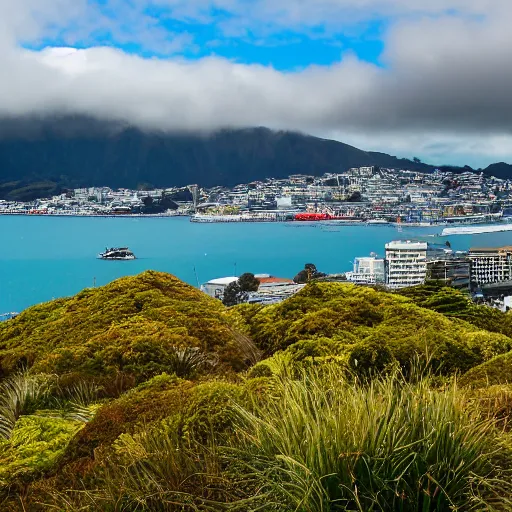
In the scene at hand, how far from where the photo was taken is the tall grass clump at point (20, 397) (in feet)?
10.7

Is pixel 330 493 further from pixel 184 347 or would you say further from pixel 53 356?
pixel 53 356

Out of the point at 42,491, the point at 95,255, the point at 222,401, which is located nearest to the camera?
the point at 42,491

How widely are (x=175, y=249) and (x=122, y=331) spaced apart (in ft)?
247

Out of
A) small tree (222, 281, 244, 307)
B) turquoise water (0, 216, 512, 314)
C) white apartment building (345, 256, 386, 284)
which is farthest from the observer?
turquoise water (0, 216, 512, 314)

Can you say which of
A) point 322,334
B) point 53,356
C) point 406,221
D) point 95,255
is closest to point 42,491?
point 53,356

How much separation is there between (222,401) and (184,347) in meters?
1.31

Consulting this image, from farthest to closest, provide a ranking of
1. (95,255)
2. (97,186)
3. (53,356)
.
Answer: (97,186) < (95,255) < (53,356)

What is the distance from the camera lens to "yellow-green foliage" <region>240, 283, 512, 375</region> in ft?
12.0

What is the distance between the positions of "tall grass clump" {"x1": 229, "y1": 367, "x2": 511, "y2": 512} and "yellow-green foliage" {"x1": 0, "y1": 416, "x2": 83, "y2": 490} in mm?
936

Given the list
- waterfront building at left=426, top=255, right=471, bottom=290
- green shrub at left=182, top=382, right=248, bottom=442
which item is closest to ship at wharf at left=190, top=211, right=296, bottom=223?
waterfront building at left=426, top=255, right=471, bottom=290

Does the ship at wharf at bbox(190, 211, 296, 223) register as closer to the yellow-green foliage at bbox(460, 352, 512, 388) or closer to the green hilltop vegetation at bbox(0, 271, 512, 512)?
the green hilltop vegetation at bbox(0, 271, 512, 512)

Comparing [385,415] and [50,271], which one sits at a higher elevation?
[385,415]

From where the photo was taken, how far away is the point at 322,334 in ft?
14.0

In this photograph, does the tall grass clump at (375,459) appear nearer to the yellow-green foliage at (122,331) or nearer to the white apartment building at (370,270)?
the yellow-green foliage at (122,331)
